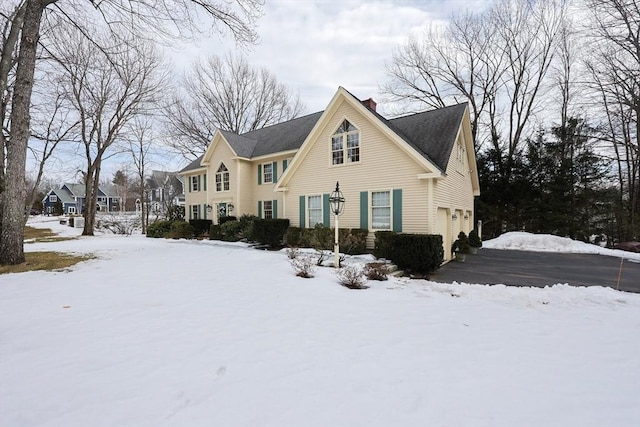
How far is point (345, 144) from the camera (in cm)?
1200

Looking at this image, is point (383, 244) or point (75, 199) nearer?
point (383, 244)

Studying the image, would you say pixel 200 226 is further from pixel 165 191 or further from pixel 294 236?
pixel 165 191

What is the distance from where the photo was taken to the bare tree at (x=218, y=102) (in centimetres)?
2633

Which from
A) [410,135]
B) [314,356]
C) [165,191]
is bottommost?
[314,356]

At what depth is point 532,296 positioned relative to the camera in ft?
19.4

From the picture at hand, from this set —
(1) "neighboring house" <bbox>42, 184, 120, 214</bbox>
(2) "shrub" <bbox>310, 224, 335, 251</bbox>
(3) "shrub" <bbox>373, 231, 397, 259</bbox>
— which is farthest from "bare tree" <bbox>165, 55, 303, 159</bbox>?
(1) "neighboring house" <bbox>42, 184, 120, 214</bbox>

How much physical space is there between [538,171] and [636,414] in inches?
892

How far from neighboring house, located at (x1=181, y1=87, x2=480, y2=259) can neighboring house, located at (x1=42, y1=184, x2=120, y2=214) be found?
5102 cm

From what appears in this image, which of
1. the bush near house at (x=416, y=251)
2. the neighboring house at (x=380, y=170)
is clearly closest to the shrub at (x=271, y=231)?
the neighboring house at (x=380, y=170)

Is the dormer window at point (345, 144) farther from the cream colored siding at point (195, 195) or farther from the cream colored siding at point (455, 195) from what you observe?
the cream colored siding at point (195, 195)

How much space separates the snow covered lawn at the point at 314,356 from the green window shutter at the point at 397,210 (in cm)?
439

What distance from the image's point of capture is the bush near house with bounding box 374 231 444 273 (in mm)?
8516

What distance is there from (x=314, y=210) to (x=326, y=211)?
78 cm

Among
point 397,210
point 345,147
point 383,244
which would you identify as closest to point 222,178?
point 345,147
